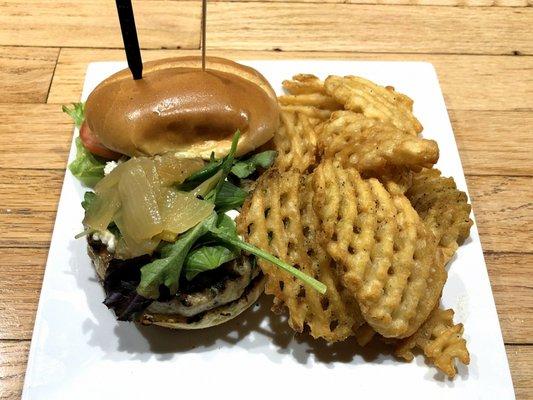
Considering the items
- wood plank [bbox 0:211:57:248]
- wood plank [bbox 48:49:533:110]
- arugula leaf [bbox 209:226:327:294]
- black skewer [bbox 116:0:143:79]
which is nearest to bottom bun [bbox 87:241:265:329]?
arugula leaf [bbox 209:226:327:294]

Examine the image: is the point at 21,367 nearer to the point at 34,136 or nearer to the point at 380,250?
the point at 34,136

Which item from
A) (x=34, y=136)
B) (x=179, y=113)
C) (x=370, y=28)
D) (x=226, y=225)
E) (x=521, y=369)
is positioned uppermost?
(x=179, y=113)

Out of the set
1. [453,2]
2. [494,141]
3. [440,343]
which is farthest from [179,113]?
[453,2]

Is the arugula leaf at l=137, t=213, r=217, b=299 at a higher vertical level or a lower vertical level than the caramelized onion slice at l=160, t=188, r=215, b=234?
lower

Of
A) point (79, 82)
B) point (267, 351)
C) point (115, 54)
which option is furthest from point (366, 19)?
point (267, 351)

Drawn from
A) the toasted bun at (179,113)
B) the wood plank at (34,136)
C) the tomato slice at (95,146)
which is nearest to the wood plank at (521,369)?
the toasted bun at (179,113)

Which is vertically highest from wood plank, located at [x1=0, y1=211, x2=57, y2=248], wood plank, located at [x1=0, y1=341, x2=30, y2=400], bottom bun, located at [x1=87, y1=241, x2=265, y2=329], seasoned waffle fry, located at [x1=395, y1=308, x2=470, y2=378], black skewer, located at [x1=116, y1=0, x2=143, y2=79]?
black skewer, located at [x1=116, y1=0, x2=143, y2=79]

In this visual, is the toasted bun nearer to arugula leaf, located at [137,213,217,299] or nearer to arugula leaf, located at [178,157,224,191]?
arugula leaf, located at [178,157,224,191]
